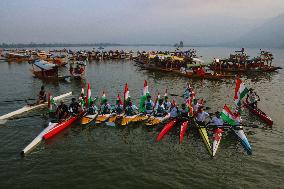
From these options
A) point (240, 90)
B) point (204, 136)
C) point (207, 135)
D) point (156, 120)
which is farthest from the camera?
point (240, 90)

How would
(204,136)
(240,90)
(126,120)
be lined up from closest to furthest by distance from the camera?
(204,136) → (126,120) → (240,90)

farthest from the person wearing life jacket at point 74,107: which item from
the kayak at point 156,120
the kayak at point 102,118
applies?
the kayak at point 156,120

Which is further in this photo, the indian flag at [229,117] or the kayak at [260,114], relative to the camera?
the kayak at [260,114]

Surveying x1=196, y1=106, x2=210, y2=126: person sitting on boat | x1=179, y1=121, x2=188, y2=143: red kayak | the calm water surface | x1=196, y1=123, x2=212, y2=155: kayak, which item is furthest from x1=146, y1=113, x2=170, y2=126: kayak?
x1=196, y1=123, x2=212, y2=155: kayak

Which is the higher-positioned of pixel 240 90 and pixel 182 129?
pixel 240 90

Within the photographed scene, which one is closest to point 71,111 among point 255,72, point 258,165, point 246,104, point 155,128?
point 155,128

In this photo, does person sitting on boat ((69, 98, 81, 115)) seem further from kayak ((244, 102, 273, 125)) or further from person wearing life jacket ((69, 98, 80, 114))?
kayak ((244, 102, 273, 125))

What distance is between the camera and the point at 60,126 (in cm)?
2433

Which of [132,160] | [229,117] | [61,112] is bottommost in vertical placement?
[132,160]

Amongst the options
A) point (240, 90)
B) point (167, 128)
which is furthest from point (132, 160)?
point (240, 90)

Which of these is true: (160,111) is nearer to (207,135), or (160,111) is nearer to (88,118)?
(207,135)

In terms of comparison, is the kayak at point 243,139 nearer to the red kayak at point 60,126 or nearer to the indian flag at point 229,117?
the indian flag at point 229,117

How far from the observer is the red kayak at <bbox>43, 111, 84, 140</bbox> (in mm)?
22897

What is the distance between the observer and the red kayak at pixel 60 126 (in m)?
22.9
